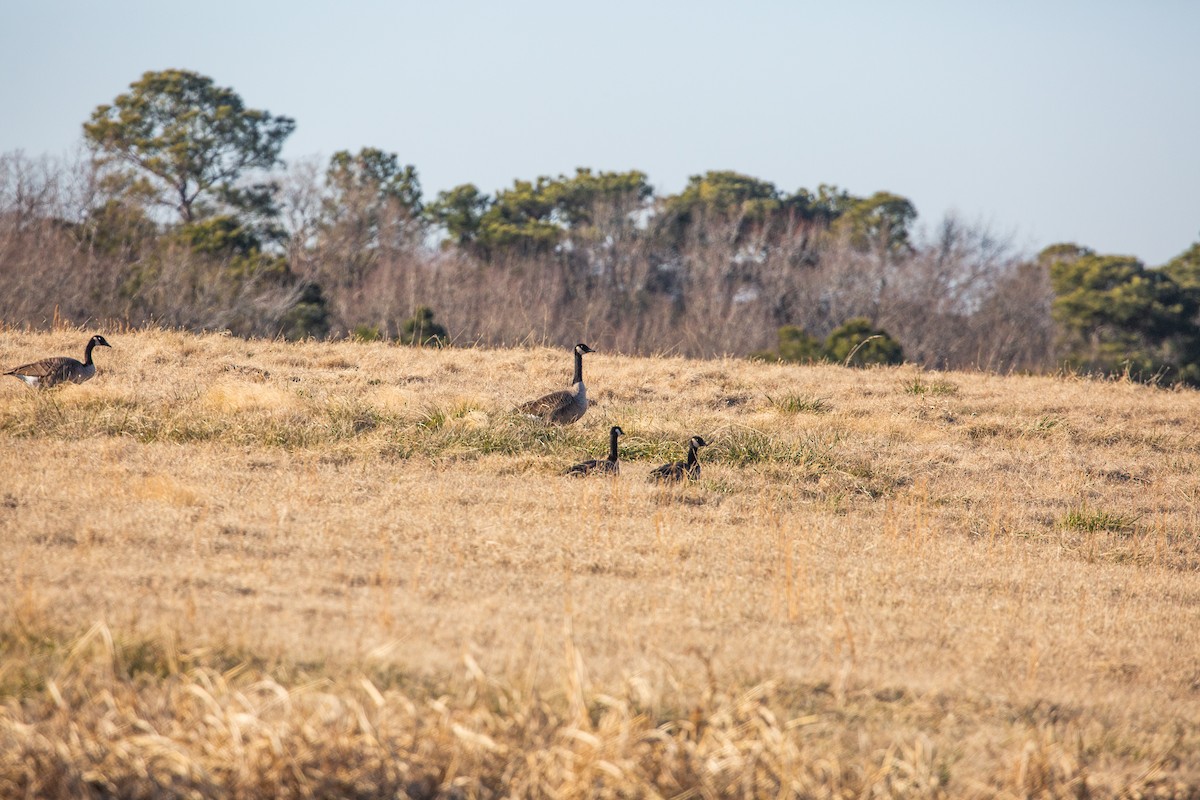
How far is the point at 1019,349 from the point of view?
49.3 m

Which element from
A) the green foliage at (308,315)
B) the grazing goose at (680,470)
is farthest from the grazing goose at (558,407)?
the green foliage at (308,315)

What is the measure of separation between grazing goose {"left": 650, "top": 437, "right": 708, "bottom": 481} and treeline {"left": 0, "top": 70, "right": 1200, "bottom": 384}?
949 inches

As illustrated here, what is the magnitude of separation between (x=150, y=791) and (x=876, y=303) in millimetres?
49064

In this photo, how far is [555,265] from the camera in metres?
52.6

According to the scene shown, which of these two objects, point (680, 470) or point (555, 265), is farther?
point (555, 265)

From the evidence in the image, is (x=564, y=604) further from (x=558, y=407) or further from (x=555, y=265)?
(x=555, y=265)

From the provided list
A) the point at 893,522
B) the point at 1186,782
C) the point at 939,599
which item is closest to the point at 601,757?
the point at 1186,782

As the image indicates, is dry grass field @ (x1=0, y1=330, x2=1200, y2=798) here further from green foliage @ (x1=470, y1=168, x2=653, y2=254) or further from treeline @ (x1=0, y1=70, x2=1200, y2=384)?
green foliage @ (x1=470, y1=168, x2=653, y2=254)

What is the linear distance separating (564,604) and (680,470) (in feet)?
12.6

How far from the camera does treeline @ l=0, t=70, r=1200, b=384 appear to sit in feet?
123

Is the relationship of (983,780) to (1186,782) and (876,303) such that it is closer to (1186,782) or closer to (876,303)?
(1186,782)

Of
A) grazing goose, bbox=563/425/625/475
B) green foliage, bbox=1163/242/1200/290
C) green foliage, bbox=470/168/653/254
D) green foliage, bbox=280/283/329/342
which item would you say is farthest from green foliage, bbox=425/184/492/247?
grazing goose, bbox=563/425/625/475

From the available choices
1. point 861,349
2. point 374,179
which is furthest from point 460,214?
point 861,349

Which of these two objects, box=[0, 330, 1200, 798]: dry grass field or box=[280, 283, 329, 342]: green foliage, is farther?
box=[280, 283, 329, 342]: green foliage
